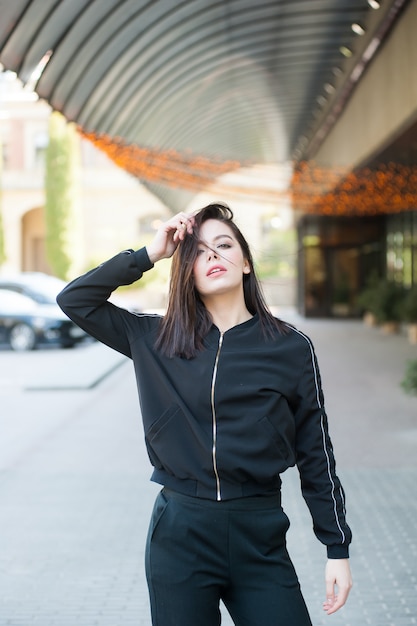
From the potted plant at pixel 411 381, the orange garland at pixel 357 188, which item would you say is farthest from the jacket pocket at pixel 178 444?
the orange garland at pixel 357 188

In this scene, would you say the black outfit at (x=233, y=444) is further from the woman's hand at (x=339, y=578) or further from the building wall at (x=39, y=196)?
the building wall at (x=39, y=196)

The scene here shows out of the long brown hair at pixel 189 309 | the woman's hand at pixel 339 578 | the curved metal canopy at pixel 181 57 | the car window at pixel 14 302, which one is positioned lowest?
the car window at pixel 14 302

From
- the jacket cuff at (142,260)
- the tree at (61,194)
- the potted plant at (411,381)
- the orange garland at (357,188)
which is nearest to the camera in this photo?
the jacket cuff at (142,260)

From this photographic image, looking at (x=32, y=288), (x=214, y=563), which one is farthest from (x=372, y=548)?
(x=32, y=288)

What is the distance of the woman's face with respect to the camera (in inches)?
109

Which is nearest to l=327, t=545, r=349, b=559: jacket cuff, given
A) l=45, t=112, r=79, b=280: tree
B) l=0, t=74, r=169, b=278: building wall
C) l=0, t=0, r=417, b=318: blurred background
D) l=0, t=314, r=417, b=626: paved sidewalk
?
l=0, t=0, r=417, b=318: blurred background

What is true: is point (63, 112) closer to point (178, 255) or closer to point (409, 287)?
point (178, 255)

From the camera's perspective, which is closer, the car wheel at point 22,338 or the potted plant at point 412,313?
the potted plant at point 412,313

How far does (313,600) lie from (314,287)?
91.6 ft

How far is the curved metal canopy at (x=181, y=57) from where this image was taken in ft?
33.7

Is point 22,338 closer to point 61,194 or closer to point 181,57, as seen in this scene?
point 181,57

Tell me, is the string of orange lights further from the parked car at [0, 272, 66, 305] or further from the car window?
the car window

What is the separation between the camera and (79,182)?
158 feet

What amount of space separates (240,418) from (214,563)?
391 mm
